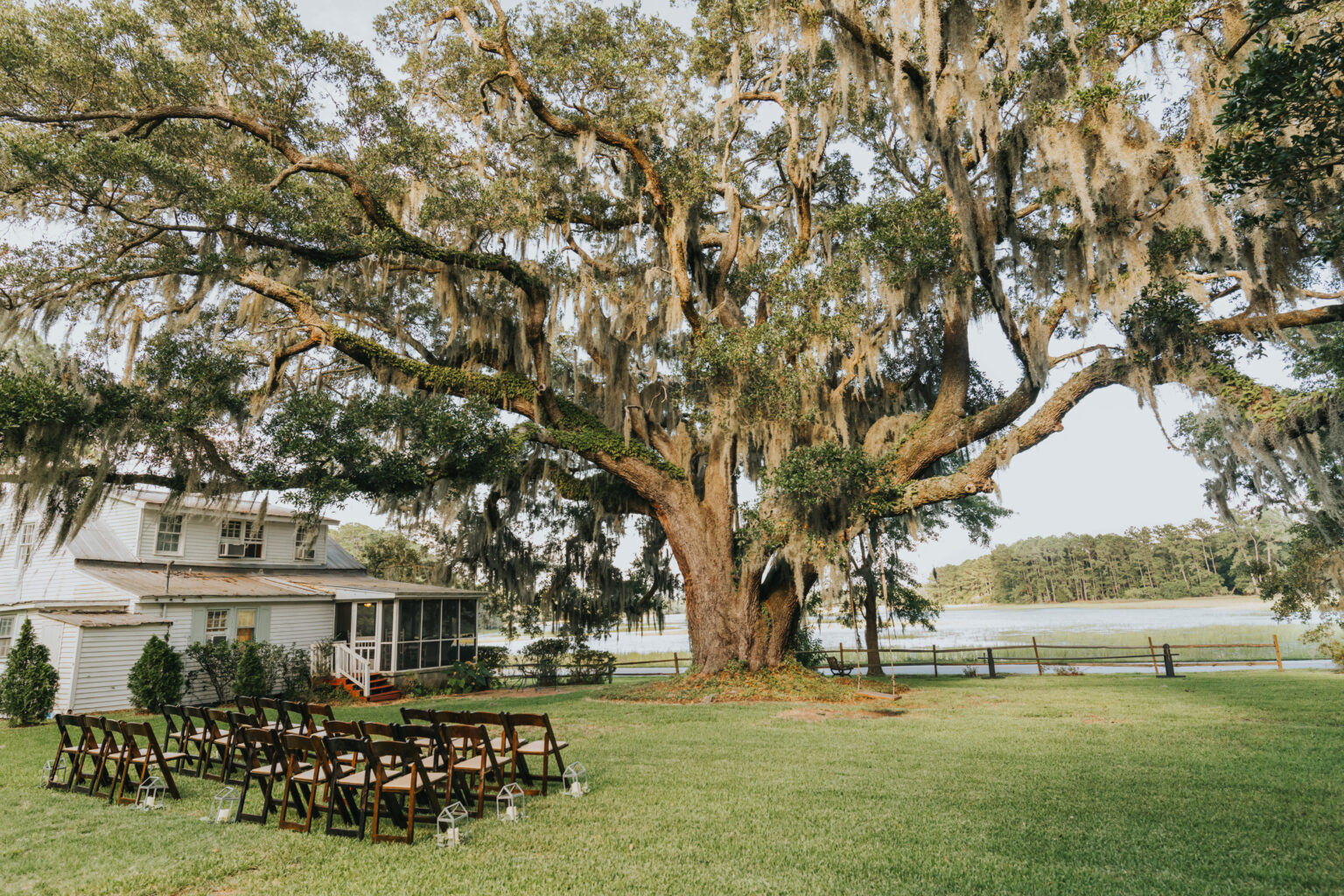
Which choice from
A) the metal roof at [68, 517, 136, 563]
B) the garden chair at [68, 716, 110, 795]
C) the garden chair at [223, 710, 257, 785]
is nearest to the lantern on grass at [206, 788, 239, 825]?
the garden chair at [223, 710, 257, 785]

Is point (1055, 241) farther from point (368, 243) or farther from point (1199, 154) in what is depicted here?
point (368, 243)

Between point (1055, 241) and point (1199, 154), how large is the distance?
2.29 metres

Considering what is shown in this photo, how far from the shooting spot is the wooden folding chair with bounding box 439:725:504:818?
4.87m

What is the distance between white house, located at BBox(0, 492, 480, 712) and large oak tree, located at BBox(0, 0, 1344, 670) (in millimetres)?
3341

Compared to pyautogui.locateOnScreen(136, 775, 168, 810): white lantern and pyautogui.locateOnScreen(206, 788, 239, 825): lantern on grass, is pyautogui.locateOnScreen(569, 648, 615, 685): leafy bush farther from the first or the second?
pyautogui.locateOnScreen(206, 788, 239, 825): lantern on grass

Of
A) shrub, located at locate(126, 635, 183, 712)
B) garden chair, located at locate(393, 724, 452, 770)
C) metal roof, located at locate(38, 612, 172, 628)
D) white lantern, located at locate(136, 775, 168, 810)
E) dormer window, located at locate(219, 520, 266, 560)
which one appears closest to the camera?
garden chair, located at locate(393, 724, 452, 770)

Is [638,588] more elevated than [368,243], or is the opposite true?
[368,243]

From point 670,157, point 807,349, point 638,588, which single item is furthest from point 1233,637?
point 670,157

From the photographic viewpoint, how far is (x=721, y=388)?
42.1ft

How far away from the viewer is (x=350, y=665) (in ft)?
53.1

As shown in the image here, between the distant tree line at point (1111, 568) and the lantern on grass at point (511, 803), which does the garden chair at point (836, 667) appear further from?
the distant tree line at point (1111, 568)

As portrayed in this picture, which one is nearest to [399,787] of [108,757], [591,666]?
[108,757]

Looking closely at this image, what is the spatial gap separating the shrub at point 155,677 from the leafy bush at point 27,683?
119 cm

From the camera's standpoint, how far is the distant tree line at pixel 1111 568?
62.5 metres
